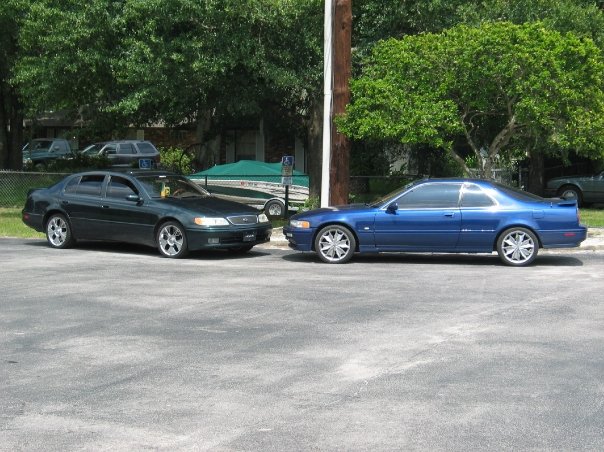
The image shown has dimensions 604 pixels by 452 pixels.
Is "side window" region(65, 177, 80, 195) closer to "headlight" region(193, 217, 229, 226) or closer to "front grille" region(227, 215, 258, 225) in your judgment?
"headlight" region(193, 217, 229, 226)

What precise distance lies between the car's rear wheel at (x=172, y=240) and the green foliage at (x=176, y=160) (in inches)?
765

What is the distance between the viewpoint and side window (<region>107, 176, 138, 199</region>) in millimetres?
17891

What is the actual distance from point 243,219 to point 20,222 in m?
8.67

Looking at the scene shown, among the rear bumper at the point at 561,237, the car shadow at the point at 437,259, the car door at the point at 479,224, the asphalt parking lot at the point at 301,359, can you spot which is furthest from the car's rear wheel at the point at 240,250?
the rear bumper at the point at 561,237

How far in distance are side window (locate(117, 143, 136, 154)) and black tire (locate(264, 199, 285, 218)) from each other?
16.0 m

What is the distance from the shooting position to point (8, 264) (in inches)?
626

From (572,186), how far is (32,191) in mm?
18387

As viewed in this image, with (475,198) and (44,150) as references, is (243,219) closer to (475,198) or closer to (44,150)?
(475,198)

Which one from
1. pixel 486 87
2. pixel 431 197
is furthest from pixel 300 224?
pixel 486 87

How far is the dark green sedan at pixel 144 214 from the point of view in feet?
55.8

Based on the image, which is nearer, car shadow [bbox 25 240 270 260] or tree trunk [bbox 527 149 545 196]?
car shadow [bbox 25 240 270 260]

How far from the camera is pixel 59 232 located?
61.1 feet

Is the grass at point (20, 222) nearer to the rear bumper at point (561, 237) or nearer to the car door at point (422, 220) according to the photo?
the rear bumper at point (561, 237)

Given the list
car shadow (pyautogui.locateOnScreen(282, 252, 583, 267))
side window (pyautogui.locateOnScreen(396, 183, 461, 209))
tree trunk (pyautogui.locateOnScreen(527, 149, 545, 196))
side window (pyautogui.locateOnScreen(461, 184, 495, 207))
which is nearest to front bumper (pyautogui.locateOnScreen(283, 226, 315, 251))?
car shadow (pyautogui.locateOnScreen(282, 252, 583, 267))
